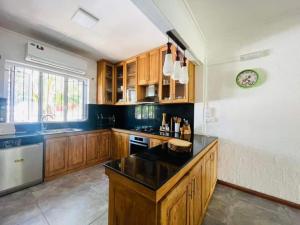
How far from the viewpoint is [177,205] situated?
3.25ft

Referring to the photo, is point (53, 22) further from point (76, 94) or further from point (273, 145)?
point (273, 145)

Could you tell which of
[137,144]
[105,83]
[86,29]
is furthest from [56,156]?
[86,29]

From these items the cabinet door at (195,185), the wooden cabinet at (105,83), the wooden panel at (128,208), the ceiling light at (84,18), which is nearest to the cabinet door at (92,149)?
the wooden cabinet at (105,83)

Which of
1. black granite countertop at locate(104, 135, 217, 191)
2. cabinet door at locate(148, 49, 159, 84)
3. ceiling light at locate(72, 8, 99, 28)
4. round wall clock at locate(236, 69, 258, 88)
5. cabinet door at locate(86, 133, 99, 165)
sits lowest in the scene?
cabinet door at locate(86, 133, 99, 165)

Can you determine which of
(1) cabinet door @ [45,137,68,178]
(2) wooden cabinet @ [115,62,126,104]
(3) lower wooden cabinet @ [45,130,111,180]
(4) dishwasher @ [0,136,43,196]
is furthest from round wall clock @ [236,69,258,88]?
(4) dishwasher @ [0,136,43,196]

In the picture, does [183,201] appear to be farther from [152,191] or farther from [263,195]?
[263,195]

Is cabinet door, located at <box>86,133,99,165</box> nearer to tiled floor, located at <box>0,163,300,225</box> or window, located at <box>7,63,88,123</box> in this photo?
window, located at <box>7,63,88,123</box>

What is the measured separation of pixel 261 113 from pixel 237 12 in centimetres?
145

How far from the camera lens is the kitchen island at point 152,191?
2.71ft

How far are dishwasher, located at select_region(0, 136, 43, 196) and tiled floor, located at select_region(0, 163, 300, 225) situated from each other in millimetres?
135

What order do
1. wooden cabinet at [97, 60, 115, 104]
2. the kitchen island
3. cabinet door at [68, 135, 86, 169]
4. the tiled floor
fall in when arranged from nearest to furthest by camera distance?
the kitchen island → the tiled floor → cabinet door at [68, 135, 86, 169] → wooden cabinet at [97, 60, 115, 104]

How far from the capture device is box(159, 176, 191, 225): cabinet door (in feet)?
2.77

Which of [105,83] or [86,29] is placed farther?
[105,83]

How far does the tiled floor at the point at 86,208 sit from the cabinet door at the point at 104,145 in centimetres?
105
